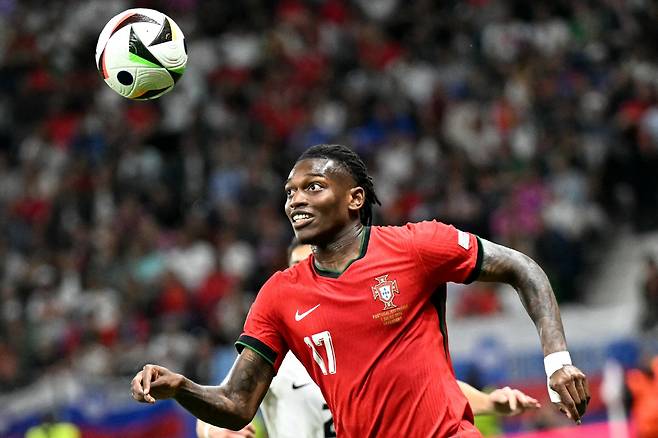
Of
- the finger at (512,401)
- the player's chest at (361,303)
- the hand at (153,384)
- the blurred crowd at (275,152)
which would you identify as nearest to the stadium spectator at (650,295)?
the blurred crowd at (275,152)

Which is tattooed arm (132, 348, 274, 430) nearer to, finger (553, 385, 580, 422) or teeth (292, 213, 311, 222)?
teeth (292, 213, 311, 222)

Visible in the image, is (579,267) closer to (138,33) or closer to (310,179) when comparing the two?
(138,33)

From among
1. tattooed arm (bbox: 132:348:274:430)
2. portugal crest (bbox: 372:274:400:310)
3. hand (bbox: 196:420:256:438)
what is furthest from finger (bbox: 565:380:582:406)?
hand (bbox: 196:420:256:438)

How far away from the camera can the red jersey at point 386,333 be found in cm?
487

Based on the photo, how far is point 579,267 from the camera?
13.8 metres

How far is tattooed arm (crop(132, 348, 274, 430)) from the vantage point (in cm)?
470

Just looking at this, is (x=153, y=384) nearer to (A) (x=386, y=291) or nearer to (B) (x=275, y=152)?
(A) (x=386, y=291)

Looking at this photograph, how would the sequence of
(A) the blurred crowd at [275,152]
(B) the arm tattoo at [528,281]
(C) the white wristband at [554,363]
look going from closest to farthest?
(C) the white wristband at [554,363] → (B) the arm tattoo at [528,281] → (A) the blurred crowd at [275,152]

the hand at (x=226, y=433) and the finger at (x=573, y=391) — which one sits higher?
the hand at (x=226, y=433)

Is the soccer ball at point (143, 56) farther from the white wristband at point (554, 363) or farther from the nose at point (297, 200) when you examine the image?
the white wristband at point (554, 363)

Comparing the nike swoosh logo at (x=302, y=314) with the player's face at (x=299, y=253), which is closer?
the nike swoosh logo at (x=302, y=314)

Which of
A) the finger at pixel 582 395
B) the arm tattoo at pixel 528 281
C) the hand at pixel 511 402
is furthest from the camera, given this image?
the hand at pixel 511 402

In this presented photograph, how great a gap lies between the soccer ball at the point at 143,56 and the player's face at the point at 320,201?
5.98 feet

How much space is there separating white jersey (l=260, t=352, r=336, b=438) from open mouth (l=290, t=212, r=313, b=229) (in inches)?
50.6
